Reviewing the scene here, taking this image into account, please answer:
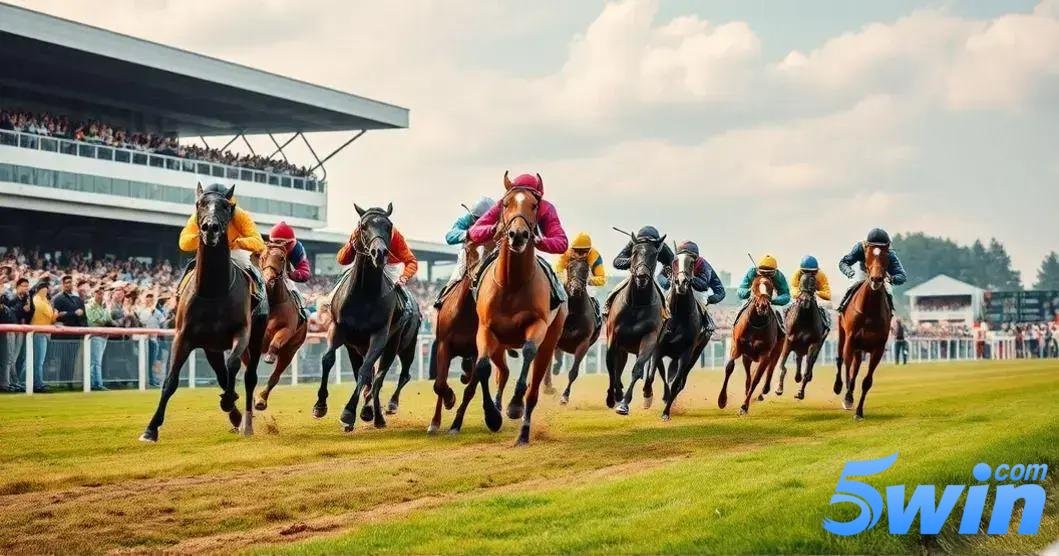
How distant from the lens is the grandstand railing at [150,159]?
3103 centimetres

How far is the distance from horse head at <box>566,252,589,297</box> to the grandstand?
19759 millimetres

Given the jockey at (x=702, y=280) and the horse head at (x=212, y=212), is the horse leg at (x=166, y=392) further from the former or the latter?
the jockey at (x=702, y=280)

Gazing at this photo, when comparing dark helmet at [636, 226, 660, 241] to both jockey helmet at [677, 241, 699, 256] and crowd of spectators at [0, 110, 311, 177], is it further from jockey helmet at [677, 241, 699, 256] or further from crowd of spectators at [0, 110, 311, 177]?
crowd of spectators at [0, 110, 311, 177]

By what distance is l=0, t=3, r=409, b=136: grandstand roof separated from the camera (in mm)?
32031

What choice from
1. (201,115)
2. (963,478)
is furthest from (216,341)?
(201,115)

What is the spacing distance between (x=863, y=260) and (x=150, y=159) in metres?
23.7

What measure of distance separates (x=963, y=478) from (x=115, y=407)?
961 cm

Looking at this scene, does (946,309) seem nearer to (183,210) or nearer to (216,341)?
(183,210)

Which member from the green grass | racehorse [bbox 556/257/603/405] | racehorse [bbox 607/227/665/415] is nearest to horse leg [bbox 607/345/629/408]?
racehorse [bbox 607/227/665/415]

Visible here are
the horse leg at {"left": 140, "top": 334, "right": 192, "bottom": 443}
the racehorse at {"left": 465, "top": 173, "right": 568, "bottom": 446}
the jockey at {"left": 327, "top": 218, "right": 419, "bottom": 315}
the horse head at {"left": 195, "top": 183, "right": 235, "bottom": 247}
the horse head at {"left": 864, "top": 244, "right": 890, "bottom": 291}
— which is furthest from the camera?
the horse head at {"left": 864, "top": 244, "right": 890, "bottom": 291}

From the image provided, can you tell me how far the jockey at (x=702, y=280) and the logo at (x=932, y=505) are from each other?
559cm

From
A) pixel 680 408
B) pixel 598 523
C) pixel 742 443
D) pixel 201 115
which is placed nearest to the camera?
pixel 598 523

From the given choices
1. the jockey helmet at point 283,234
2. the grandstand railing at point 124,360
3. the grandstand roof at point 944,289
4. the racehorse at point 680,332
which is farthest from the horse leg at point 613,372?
the grandstand roof at point 944,289

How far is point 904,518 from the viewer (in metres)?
7.09
